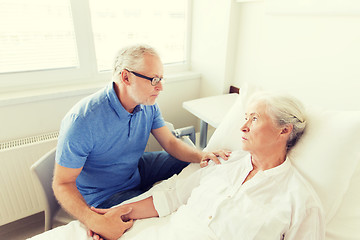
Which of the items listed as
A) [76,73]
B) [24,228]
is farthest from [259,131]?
[24,228]

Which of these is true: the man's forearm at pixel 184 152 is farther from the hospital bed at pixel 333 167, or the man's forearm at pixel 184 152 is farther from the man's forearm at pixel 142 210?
the hospital bed at pixel 333 167

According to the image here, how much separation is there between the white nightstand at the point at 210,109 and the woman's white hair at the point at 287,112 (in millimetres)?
511

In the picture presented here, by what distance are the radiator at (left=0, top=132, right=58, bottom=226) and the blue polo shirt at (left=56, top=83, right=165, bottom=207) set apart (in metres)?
0.47

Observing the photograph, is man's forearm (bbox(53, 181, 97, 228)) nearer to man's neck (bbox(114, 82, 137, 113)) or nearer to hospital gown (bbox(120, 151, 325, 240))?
hospital gown (bbox(120, 151, 325, 240))

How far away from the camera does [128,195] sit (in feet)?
4.28

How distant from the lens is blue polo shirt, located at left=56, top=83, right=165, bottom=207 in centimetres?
109

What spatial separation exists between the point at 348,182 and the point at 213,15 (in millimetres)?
1497

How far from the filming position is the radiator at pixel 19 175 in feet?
4.89

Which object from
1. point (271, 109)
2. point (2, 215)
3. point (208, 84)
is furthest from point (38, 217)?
point (271, 109)

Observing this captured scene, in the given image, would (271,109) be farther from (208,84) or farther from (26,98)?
(26,98)

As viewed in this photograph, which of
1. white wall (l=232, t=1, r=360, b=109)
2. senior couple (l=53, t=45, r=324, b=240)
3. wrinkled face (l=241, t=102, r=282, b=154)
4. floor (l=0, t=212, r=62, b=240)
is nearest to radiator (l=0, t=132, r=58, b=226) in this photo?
floor (l=0, t=212, r=62, b=240)

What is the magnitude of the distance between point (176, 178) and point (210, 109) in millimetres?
572

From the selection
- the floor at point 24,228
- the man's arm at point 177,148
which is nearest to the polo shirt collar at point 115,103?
the man's arm at point 177,148

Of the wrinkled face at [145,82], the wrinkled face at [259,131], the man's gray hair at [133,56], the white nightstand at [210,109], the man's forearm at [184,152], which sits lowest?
the man's forearm at [184,152]
